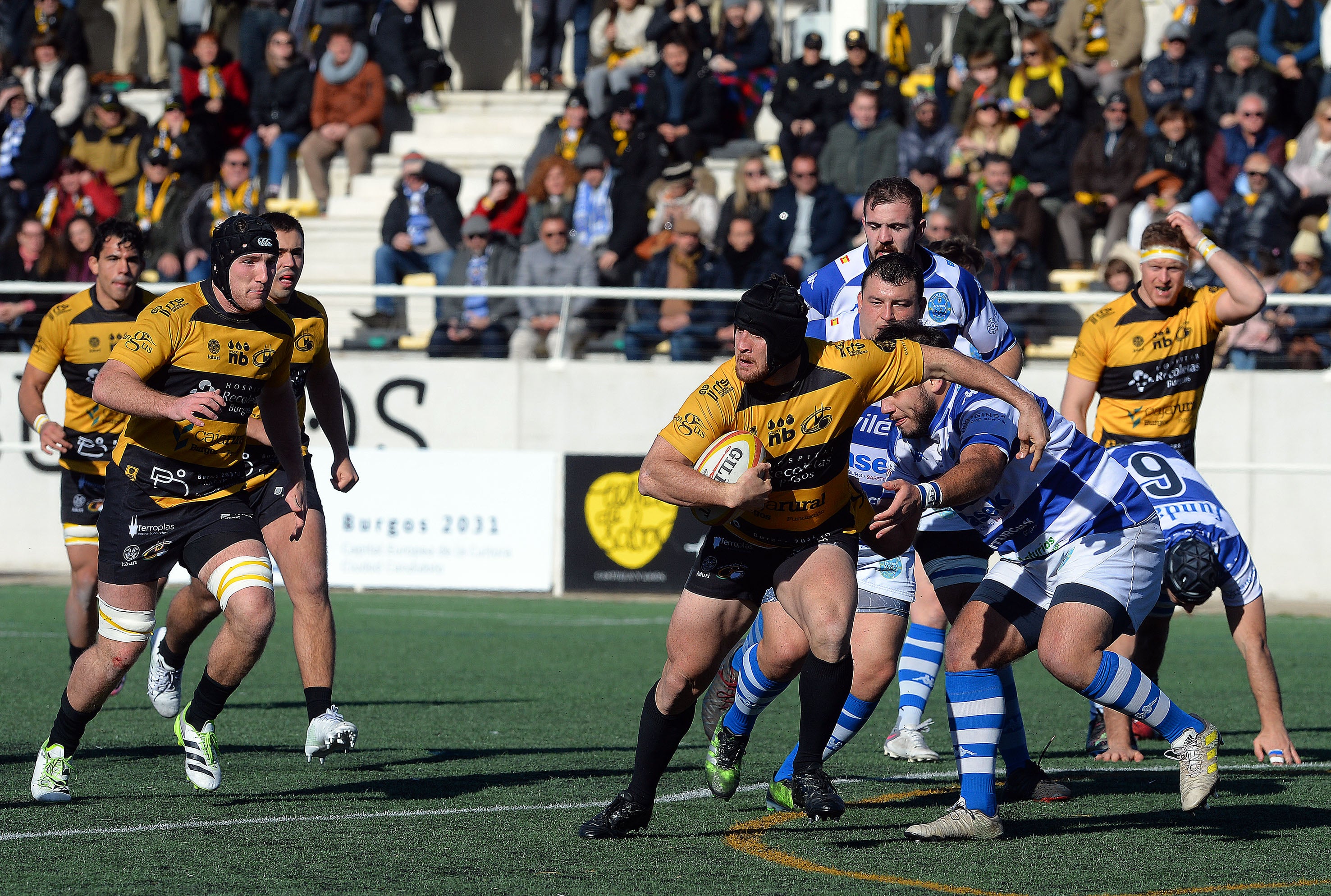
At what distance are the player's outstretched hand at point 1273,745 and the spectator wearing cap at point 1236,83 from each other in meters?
9.97

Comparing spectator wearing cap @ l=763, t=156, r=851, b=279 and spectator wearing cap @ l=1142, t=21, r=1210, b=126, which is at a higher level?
spectator wearing cap @ l=1142, t=21, r=1210, b=126

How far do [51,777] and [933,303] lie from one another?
378 cm

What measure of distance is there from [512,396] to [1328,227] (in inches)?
299

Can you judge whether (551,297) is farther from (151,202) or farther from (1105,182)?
(151,202)

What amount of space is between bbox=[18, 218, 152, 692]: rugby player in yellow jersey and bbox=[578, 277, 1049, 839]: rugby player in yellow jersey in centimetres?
385

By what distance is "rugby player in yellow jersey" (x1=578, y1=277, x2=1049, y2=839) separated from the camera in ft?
18.0

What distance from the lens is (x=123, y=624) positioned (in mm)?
6371

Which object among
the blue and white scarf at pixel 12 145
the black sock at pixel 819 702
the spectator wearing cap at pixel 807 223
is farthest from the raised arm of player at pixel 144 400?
the blue and white scarf at pixel 12 145

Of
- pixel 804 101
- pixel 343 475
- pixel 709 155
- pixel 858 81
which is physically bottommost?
pixel 343 475

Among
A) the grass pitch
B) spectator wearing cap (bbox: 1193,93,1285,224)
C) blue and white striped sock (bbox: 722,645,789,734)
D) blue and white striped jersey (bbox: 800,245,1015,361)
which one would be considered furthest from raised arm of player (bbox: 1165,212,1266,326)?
spectator wearing cap (bbox: 1193,93,1285,224)

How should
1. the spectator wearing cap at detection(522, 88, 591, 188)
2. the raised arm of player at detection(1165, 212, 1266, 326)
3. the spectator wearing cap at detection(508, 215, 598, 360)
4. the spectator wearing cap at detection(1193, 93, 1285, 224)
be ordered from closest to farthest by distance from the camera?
the raised arm of player at detection(1165, 212, 1266, 326) < the spectator wearing cap at detection(1193, 93, 1285, 224) < the spectator wearing cap at detection(508, 215, 598, 360) < the spectator wearing cap at detection(522, 88, 591, 188)

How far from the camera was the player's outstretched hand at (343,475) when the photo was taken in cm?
735

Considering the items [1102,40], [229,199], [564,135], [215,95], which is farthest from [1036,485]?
[215,95]

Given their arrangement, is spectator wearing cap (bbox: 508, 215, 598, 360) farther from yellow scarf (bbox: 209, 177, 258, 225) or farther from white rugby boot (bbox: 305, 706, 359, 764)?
white rugby boot (bbox: 305, 706, 359, 764)
